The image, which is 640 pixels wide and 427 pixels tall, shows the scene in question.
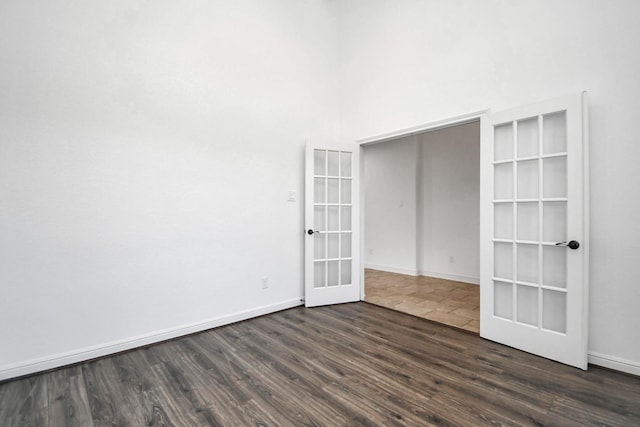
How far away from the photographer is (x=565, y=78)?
7.75 feet

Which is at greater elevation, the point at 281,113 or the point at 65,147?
the point at 281,113

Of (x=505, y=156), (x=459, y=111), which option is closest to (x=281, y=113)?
(x=459, y=111)

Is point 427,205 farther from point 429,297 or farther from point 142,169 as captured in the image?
point 142,169

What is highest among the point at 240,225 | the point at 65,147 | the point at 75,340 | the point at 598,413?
the point at 65,147

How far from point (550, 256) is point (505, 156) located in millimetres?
919

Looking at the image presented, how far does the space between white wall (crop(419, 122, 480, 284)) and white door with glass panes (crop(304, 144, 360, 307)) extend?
2.03 m

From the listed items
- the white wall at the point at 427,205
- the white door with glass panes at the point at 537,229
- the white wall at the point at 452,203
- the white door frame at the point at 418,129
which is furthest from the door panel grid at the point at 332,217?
the white wall at the point at 452,203

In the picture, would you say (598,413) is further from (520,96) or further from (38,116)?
(38,116)

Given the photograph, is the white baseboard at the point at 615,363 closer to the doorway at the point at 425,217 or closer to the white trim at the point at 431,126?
the doorway at the point at 425,217

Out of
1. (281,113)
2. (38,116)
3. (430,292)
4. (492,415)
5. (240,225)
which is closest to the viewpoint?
(492,415)

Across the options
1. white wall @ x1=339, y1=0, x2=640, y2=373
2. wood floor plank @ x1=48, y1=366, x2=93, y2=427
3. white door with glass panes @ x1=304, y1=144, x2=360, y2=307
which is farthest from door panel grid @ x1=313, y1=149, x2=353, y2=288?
wood floor plank @ x1=48, y1=366, x2=93, y2=427

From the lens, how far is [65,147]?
2283 mm

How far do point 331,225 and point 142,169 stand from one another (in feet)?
7.22

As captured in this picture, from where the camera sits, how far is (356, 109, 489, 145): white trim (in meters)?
2.87
